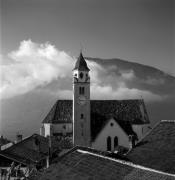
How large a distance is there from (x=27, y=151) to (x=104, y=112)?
67.4ft

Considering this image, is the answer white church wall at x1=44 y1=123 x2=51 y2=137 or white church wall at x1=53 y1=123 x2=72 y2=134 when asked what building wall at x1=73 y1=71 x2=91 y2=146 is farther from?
white church wall at x1=44 y1=123 x2=51 y2=137

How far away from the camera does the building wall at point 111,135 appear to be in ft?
167

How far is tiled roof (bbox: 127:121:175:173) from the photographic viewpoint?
77.2 ft

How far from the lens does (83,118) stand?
5138 cm

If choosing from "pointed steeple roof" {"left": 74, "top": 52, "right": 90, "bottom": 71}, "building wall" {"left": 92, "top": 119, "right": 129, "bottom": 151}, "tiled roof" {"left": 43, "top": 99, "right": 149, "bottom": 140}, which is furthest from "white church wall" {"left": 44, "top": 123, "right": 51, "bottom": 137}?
"pointed steeple roof" {"left": 74, "top": 52, "right": 90, "bottom": 71}

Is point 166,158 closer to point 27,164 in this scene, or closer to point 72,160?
point 72,160

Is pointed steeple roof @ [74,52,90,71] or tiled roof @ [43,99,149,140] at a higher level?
pointed steeple roof @ [74,52,90,71]

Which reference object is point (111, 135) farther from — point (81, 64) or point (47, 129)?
point (81, 64)

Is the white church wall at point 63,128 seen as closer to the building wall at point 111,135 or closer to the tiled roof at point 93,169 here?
the building wall at point 111,135

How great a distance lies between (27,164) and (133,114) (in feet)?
87.8

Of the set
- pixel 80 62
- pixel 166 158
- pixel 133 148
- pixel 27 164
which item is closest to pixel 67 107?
pixel 80 62

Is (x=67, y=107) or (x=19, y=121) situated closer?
(x=67, y=107)

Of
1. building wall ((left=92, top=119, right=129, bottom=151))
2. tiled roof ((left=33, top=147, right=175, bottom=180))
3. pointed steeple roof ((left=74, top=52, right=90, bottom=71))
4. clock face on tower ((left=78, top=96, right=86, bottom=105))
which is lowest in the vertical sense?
building wall ((left=92, top=119, right=129, bottom=151))

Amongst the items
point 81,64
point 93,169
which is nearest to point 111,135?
point 81,64
